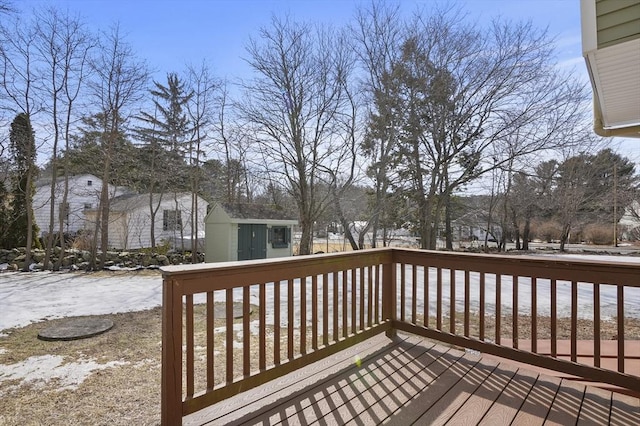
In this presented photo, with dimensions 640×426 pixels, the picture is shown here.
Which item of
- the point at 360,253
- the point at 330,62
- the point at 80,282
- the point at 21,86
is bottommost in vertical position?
the point at 80,282

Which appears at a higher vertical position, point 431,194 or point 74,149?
point 74,149

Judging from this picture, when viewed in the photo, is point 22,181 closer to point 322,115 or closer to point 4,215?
point 4,215

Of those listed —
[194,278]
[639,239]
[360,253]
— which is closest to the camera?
[194,278]

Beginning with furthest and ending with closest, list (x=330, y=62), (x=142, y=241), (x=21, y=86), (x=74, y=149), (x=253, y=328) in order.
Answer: (x=142, y=241)
(x=330, y=62)
(x=74, y=149)
(x=21, y=86)
(x=253, y=328)

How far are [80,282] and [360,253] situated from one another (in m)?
8.13

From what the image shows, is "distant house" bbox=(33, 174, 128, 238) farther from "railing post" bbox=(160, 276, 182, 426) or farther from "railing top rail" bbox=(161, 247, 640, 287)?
"railing post" bbox=(160, 276, 182, 426)

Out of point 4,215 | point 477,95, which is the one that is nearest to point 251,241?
point 4,215

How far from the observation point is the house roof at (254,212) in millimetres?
13166

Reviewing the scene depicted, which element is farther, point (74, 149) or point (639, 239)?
point (639, 239)

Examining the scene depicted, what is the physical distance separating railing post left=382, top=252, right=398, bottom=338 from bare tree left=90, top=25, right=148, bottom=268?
10308 mm

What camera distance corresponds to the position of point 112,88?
1070 centimetres

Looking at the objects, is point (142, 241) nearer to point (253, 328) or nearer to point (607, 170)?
point (253, 328)

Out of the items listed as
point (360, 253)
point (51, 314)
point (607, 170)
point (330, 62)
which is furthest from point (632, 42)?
point (607, 170)

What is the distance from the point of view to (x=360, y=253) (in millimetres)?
2852
